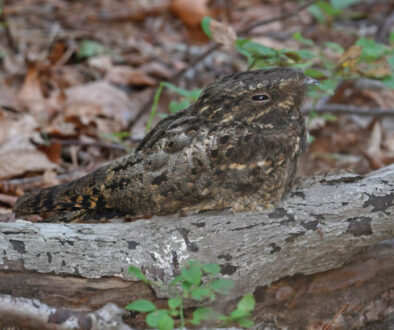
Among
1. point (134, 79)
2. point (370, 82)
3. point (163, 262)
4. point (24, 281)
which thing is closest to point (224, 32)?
point (163, 262)

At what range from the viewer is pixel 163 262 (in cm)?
232

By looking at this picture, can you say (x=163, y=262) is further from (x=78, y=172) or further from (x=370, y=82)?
(x=370, y=82)

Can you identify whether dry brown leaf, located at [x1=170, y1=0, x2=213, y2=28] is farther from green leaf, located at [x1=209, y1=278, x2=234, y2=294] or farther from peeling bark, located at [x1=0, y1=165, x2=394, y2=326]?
green leaf, located at [x1=209, y1=278, x2=234, y2=294]

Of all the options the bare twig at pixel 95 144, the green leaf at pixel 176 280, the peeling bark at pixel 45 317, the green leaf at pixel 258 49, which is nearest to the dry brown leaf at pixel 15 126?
the bare twig at pixel 95 144

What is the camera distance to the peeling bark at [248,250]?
→ 7.34 feet

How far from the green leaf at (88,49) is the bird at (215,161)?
3.69 metres

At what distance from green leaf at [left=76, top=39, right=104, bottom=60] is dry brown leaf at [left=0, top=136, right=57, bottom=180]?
2.24 metres

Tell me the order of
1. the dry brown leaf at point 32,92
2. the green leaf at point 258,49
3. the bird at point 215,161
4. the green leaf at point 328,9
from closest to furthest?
the bird at point 215,161
the green leaf at point 258,49
the dry brown leaf at point 32,92
the green leaf at point 328,9

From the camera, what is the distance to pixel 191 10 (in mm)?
6707

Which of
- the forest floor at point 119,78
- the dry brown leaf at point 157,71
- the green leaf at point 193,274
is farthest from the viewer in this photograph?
the dry brown leaf at point 157,71

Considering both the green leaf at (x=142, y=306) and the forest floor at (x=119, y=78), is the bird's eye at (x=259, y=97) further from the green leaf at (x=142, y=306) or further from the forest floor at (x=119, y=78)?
the forest floor at (x=119, y=78)

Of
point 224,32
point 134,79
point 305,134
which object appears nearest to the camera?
point 305,134

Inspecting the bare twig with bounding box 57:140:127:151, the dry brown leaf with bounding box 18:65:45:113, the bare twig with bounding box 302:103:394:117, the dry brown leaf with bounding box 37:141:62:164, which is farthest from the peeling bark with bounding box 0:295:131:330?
the dry brown leaf with bounding box 18:65:45:113

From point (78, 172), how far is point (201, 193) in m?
1.85
